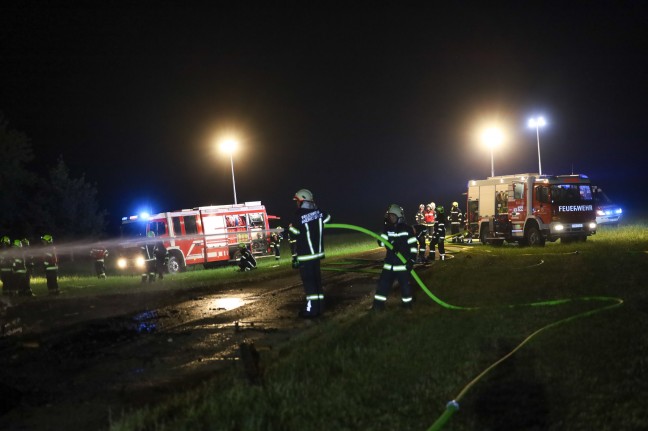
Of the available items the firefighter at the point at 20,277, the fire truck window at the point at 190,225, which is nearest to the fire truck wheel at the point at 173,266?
the fire truck window at the point at 190,225

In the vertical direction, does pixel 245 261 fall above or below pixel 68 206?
below

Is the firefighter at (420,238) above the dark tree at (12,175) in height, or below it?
below

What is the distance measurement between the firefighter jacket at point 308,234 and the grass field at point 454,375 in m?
1.03

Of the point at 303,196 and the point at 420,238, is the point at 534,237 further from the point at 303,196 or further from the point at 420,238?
the point at 303,196

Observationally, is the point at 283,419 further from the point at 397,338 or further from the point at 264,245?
the point at 264,245

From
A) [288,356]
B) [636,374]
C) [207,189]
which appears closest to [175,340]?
[288,356]

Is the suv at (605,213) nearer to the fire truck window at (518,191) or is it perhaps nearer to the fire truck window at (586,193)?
the fire truck window at (586,193)

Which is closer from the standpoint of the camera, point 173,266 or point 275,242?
point 173,266

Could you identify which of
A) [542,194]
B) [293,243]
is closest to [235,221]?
[293,243]

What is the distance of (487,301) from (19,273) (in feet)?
43.2

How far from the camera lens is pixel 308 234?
9.43 m

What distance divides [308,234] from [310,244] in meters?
0.15

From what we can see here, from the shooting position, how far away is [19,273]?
17.4 metres

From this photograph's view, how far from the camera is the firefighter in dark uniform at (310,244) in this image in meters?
9.44
